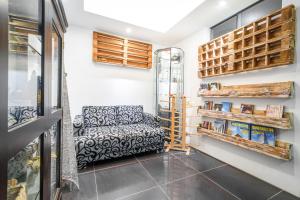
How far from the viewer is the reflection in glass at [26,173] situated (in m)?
0.57

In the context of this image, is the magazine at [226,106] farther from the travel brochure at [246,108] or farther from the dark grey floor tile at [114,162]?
the dark grey floor tile at [114,162]

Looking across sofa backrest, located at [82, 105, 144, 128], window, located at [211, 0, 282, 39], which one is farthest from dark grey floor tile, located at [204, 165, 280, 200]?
window, located at [211, 0, 282, 39]

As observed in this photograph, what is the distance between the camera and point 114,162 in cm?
239

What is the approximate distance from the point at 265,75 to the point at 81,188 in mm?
2818

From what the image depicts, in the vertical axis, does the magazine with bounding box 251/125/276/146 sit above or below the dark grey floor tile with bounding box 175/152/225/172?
above

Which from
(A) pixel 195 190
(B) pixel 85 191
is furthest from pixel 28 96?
(A) pixel 195 190

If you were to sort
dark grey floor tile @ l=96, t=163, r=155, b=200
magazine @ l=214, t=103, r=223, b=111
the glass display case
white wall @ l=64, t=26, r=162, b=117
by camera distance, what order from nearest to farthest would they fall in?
dark grey floor tile @ l=96, t=163, r=155, b=200 → magazine @ l=214, t=103, r=223, b=111 → white wall @ l=64, t=26, r=162, b=117 → the glass display case

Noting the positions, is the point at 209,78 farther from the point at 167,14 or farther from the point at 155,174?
the point at 155,174

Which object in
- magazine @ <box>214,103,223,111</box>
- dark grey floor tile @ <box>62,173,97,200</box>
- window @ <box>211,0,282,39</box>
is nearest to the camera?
dark grey floor tile @ <box>62,173,97,200</box>

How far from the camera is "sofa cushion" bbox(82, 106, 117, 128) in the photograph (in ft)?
9.33

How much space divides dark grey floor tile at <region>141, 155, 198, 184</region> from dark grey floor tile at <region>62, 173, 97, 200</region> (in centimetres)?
78

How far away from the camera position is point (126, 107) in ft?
10.7

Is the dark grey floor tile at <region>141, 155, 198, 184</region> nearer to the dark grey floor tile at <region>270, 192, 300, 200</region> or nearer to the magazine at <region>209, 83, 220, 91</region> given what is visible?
the dark grey floor tile at <region>270, 192, 300, 200</region>

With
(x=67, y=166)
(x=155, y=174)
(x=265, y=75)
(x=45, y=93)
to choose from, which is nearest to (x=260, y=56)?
(x=265, y=75)
